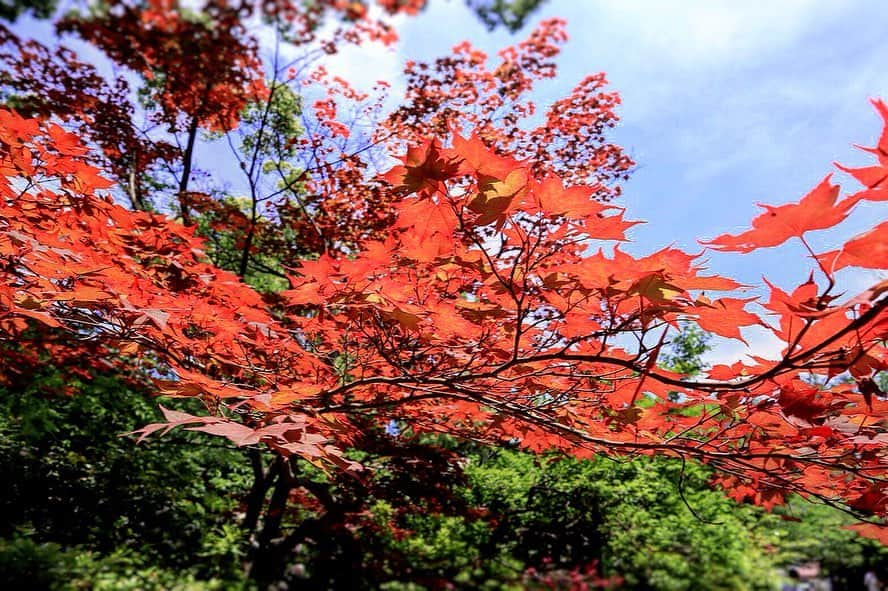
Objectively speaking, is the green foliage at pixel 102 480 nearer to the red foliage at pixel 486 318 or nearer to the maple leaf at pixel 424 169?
the red foliage at pixel 486 318

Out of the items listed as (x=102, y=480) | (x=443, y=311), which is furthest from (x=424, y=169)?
(x=102, y=480)

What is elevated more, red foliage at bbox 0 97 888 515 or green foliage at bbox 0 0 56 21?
green foliage at bbox 0 0 56 21

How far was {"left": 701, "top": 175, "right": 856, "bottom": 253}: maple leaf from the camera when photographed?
41.3 inches

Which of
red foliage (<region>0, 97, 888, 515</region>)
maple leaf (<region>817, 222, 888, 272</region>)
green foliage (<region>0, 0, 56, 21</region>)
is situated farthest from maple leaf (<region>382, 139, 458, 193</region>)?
green foliage (<region>0, 0, 56, 21</region>)

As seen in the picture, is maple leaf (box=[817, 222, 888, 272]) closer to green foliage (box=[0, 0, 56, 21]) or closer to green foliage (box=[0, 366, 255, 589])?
green foliage (box=[0, 0, 56, 21])

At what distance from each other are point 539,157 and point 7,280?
15.3ft

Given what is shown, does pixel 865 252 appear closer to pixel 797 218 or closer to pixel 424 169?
pixel 797 218

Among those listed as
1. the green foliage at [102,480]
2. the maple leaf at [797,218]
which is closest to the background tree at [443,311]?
the maple leaf at [797,218]

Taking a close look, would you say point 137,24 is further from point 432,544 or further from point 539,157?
point 432,544

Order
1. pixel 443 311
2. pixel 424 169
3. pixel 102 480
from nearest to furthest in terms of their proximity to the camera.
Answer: pixel 424 169 < pixel 443 311 < pixel 102 480

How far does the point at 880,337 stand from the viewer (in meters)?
1.30

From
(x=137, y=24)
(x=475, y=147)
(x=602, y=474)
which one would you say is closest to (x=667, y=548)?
(x=602, y=474)

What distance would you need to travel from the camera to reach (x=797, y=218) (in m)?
1.09

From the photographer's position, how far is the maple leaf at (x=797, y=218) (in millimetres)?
1048
